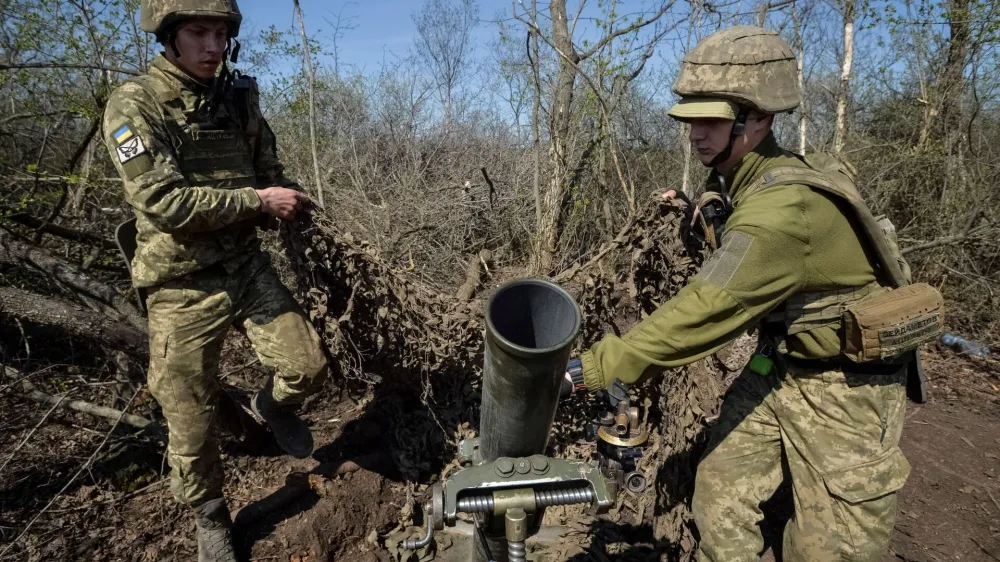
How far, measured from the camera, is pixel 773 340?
8.03 feet

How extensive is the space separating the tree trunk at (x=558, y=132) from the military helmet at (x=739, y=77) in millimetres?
3686

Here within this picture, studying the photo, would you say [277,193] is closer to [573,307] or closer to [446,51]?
[573,307]

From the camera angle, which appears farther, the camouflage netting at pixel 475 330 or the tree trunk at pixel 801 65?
the tree trunk at pixel 801 65

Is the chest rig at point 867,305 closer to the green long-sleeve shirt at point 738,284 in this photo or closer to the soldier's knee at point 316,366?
the green long-sleeve shirt at point 738,284

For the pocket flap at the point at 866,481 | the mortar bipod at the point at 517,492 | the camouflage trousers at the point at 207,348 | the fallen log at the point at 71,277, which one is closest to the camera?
the mortar bipod at the point at 517,492

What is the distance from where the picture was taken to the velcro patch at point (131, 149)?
2.51 m

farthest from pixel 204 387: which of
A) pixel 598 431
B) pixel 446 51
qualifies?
pixel 446 51

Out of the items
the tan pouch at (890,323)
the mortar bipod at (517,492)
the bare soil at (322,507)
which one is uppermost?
the tan pouch at (890,323)

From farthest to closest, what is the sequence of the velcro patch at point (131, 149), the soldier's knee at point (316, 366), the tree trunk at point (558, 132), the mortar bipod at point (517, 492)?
the tree trunk at point (558, 132), the soldier's knee at point (316, 366), the velcro patch at point (131, 149), the mortar bipod at point (517, 492)

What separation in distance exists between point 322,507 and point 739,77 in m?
3.19

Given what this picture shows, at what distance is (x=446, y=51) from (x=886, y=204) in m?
13.5

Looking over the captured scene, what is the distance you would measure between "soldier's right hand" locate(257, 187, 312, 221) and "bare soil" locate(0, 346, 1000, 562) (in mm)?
1612

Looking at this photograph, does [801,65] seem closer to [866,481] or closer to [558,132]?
[558,132]

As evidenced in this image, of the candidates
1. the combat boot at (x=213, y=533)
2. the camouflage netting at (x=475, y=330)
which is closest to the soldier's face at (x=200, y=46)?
the camouflage netting at (x=475, y=330)
